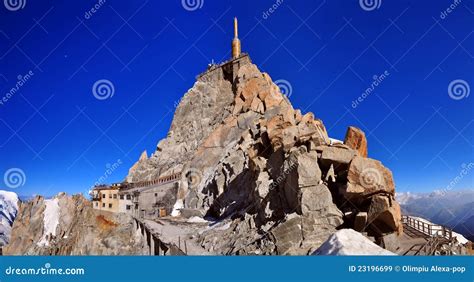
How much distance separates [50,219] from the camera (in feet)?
215

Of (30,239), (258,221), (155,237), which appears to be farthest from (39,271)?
(30,239)

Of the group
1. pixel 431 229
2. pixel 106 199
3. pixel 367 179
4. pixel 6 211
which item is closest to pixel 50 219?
pixel 106 199

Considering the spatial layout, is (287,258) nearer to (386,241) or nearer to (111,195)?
(386,241)

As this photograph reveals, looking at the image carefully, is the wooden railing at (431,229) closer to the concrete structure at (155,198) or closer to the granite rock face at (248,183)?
the granite rock face at (248,183)

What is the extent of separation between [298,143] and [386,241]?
957 cm

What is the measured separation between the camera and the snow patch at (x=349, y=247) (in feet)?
39.0

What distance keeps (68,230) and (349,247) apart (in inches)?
2361

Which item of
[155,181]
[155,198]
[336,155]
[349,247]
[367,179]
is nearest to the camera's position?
[349,247]

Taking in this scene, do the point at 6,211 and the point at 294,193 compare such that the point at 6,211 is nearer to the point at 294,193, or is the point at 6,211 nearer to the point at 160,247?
the point at 160,247

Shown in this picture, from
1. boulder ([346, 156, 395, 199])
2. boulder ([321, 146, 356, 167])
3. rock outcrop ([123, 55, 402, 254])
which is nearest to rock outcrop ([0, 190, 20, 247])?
rock outcrop ([123, 55, 402, 254])

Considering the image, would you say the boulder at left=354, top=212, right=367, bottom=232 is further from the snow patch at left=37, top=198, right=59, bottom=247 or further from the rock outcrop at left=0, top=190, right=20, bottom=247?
the rock outcrop at left=0, top=190, right=20, bottom=247

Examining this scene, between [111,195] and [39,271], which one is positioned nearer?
[39,271]

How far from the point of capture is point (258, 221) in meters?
24.8

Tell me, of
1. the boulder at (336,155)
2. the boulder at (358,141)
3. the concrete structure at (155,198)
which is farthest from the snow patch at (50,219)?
the boulder at (336,155)
